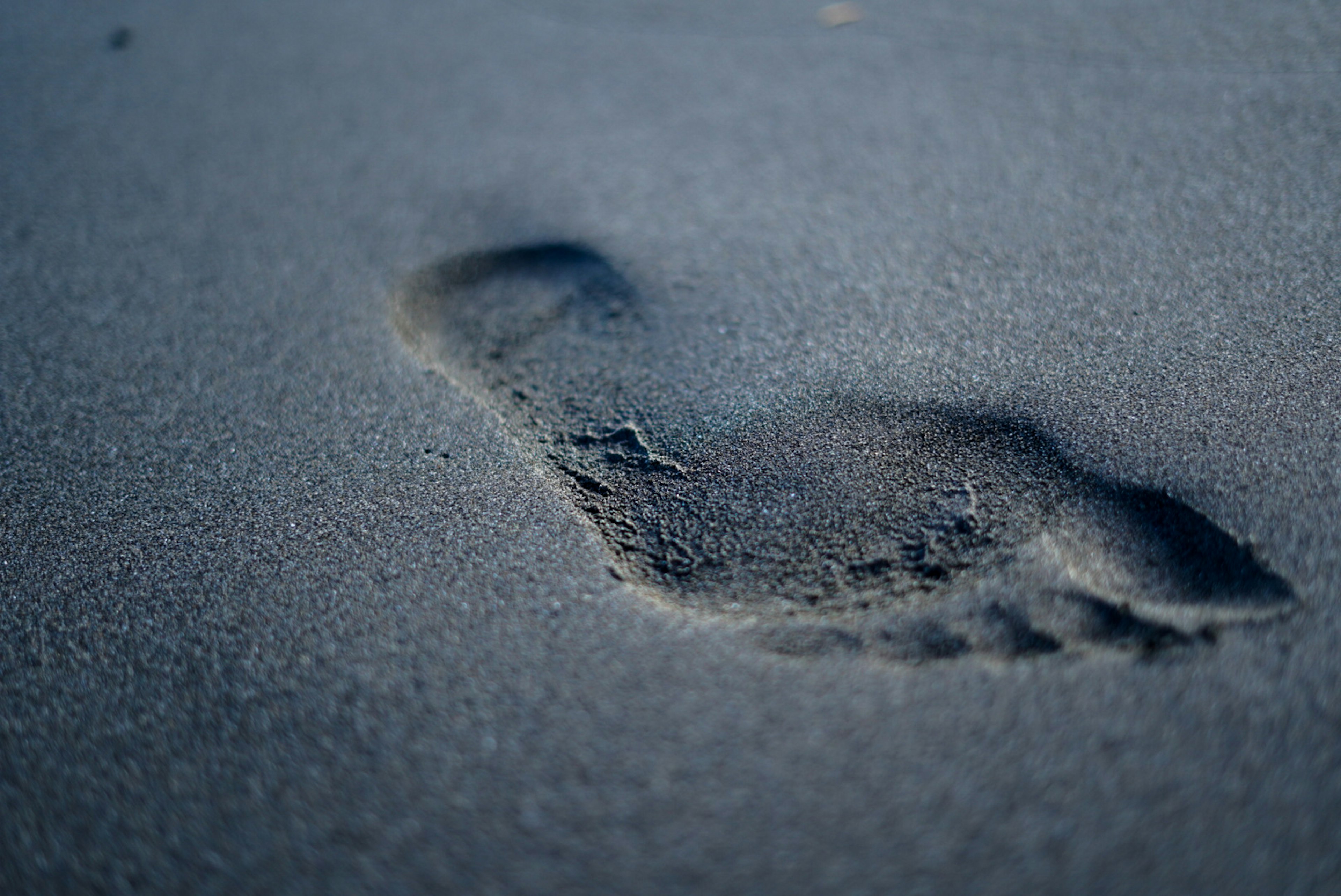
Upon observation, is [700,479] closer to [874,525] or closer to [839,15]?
[874,525]

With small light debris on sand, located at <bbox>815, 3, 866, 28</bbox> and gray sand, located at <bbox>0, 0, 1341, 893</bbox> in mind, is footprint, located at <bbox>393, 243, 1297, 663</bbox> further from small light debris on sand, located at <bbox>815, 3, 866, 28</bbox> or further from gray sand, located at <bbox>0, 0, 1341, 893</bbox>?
small light debris on sand, located at <bbox>815, 3, 866, 28</bbox>

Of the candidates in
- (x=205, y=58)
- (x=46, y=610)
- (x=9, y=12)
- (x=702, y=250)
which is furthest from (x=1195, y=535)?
(x=9, y=12)

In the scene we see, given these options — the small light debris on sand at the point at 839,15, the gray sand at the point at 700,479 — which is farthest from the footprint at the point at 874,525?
the small light debris on sand at the point at 839,15

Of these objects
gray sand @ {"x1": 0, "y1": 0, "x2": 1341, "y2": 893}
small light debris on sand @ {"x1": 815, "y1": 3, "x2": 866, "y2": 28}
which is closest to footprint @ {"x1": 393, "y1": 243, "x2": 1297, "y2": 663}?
gray sand @ {"x1": 0, "y1": 0, "x2": 1341, "y2": 893}

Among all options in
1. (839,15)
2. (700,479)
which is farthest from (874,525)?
(839,15)

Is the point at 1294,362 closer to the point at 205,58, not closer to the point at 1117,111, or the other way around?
the point at 1117,111
